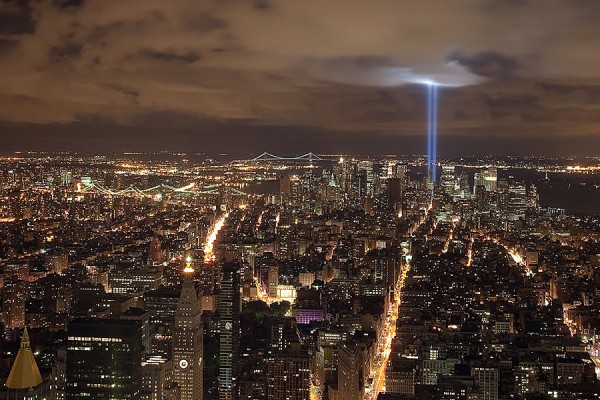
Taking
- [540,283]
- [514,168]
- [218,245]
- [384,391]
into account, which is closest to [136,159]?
[218,245]

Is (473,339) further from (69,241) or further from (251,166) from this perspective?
(251,166)

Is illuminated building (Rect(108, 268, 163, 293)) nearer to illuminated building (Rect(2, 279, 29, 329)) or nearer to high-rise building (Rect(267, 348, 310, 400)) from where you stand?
illuminated building (Rect(2, 279, 29, 329))

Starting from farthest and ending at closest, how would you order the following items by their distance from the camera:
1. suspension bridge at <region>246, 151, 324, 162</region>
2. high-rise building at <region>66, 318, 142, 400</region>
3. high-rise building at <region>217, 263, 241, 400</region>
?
1. suspension bridge at <region>246, 151, 324, 162</region>
2. high-rise building at <region>217, 263, 241, 400</region>
3. high-rise building at <region>66, 318, 142, 400</region>

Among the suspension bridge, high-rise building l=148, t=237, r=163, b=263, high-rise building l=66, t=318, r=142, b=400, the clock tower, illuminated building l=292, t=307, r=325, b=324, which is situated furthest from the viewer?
the suspension bridge

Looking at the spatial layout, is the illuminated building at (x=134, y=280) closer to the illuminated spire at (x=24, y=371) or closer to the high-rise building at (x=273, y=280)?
the high-rise building at (x=273, y=280)

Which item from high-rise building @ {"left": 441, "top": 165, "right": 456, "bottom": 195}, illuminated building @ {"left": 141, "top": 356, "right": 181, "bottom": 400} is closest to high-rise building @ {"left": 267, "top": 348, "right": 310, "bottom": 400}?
illuminated building @ {"left": 141, "top": 356, "right": 181, "bottom": 400}

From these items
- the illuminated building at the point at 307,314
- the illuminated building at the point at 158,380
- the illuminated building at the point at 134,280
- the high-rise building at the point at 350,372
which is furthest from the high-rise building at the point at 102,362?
the illuminated building at the point at 134,280

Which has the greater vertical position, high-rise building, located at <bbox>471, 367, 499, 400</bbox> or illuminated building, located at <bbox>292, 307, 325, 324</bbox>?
illuminated building, located at <bbox>292, 307, 325, 324</bbox>
